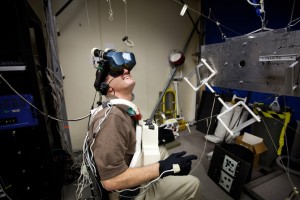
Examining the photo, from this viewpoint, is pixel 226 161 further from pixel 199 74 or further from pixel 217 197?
pixel 199 74

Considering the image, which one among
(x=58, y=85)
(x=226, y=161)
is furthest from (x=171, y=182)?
(x=58, y=85)

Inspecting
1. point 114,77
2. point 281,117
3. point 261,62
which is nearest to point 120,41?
point 114,77

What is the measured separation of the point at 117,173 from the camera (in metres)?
0.75

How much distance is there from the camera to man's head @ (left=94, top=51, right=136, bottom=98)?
969 mm

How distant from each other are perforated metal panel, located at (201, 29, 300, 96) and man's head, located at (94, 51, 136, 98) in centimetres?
76

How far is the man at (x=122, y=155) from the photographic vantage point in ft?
2.48

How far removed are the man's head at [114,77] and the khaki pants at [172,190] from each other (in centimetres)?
62

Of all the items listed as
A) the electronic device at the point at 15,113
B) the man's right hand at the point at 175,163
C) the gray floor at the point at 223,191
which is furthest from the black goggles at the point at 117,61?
the gray floor at the point at 223,191

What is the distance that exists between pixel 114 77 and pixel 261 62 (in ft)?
3.15

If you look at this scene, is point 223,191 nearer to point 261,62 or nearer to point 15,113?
point 261,62

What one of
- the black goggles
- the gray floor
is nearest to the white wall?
the gray floor

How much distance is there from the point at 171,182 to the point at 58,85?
1567 mm

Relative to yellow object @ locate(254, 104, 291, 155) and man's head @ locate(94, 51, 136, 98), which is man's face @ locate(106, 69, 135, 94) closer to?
man's head @ locate(94, 51, 136, 98)

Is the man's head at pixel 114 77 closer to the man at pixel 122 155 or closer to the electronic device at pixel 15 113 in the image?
the man at pixel 122 155
